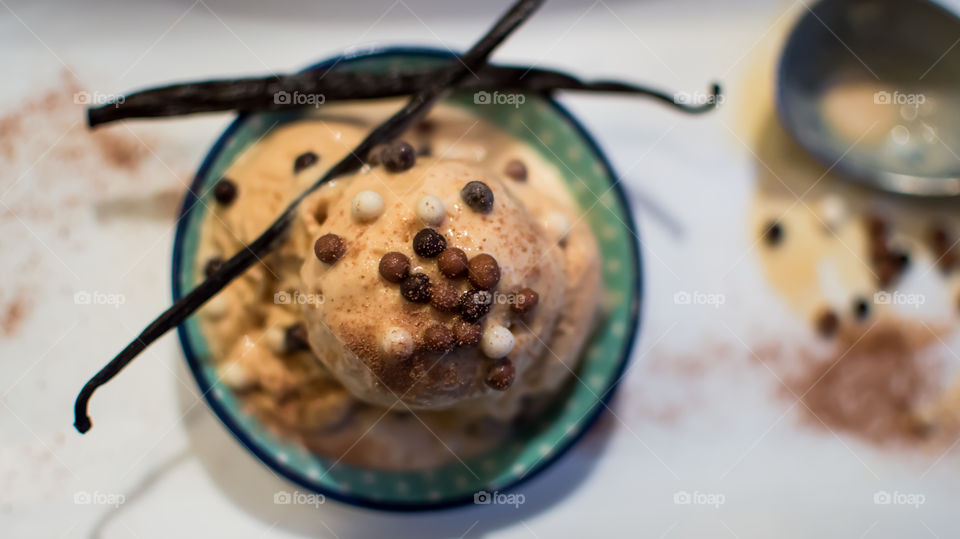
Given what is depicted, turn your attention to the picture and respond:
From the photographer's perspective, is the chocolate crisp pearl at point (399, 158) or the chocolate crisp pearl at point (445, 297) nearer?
the chocolate crisp pearl at point (445, 297)

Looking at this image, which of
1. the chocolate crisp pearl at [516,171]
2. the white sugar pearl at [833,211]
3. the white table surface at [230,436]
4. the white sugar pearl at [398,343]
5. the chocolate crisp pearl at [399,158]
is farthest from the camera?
the white sugar pearl at [833,211]

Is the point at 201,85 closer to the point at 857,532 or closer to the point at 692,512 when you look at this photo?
the point at 692,512

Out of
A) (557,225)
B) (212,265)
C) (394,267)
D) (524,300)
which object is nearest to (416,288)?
(394,267)

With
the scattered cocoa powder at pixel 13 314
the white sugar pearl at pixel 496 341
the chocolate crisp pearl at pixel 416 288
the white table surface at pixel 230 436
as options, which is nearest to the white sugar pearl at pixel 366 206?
the chocolate crisp pearl at pixel 416 288

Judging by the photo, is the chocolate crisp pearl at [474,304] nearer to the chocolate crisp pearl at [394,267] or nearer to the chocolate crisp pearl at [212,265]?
the chocolate crisp pearl at [394,267]

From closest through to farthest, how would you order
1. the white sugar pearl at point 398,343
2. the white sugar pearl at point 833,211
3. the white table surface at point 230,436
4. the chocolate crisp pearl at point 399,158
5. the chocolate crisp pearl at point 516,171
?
1. the white sugar pearl at point 398,343
2. the chocolate crisp pearl at point 399,158
3. the chocolate crisp pearl at point 516,171
4. the white table surface at point 230,436
5. the white sugar pearl at point 833,211

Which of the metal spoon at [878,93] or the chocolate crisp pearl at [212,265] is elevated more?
the metal spoon at [878,93]

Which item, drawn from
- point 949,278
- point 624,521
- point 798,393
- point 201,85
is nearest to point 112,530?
point 201,85
